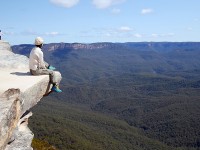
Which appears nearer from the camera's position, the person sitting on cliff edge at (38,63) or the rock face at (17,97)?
the rock face at (17,97)

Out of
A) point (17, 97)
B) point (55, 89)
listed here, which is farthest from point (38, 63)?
point (17, 97)

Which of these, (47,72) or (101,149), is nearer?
(47,72)

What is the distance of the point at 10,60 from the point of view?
80.4ft

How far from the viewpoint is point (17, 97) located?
15.3m

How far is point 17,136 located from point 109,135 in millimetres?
179076

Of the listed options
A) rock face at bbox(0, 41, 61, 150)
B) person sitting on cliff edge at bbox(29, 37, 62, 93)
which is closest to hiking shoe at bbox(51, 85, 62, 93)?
person sitting on cliff edge at bbox(29, 37, 62, 93)

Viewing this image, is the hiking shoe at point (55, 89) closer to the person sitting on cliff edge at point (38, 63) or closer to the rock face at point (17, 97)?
the person sitting on cliff edge at point (38, 63)

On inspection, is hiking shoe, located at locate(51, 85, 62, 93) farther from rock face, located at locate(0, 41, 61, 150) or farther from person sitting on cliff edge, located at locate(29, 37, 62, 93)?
rock face, located at locate(0, 41, 61, 150)

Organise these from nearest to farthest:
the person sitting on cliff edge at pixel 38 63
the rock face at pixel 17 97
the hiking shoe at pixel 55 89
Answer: the rock face at pixel 17 97, the person sitting on cliff edge at pixel 38 63, the hiking shoe at pixel 55 89

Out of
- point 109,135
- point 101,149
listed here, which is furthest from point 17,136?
point 109,135

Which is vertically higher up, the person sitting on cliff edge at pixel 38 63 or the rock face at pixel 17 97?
the person sitting on cliff edge at pixel 38 63

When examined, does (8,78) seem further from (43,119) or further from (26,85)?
(43,119)

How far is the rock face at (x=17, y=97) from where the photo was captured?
1417 cm

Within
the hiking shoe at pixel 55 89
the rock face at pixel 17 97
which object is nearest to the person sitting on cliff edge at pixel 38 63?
the hiking shoe at pixel 55 89
